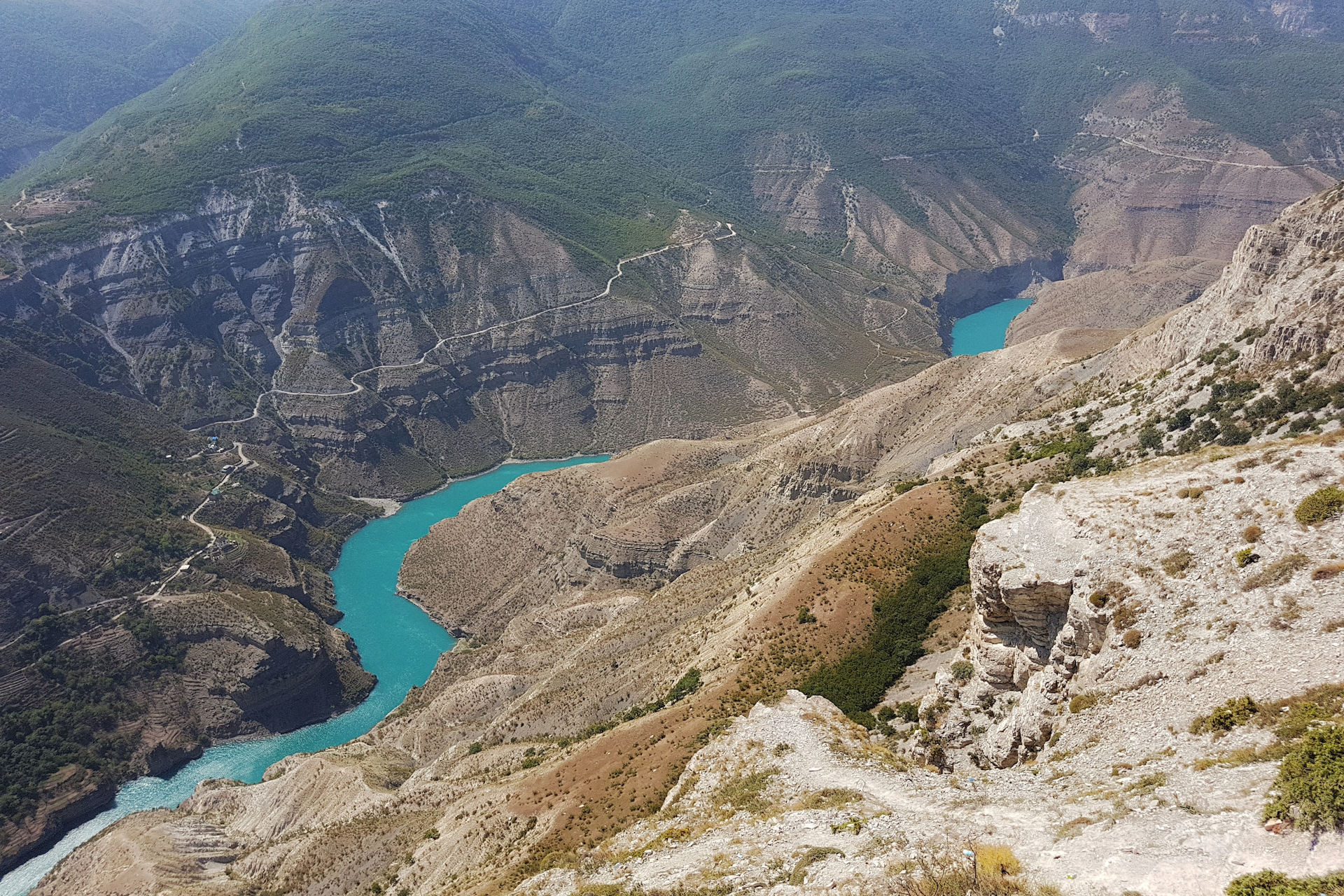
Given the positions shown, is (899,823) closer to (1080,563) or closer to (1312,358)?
(1080,563)

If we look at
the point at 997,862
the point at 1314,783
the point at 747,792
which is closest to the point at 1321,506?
the point at 1314,783

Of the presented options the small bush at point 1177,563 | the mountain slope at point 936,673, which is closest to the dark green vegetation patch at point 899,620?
the mountain slope at point 936,673

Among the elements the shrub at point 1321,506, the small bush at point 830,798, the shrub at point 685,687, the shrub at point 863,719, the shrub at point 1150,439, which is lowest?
the shrub at point 685,687

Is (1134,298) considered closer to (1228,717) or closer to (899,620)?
(899,620)

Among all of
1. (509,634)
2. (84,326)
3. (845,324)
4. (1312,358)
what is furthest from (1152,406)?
(84,326)

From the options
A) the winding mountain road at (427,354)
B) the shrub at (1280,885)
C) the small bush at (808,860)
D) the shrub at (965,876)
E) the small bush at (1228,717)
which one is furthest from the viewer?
the winding mountain road at (427,354)

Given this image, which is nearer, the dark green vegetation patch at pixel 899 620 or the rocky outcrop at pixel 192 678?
the dark green vegetation patch at pixel 899 620

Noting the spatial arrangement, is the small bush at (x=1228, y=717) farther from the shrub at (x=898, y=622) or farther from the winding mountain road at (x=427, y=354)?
the winding mountain road at (x=427, y=354)

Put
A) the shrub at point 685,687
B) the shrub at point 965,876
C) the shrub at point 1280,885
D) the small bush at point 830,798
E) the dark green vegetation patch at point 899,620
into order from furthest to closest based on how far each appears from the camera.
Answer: the shrub at point 685,687 < the dark green vegetation patch at point 899,620 < the small bush at point 830,798 < the shrub at point 965,876 < the shrub at point 1280,885
